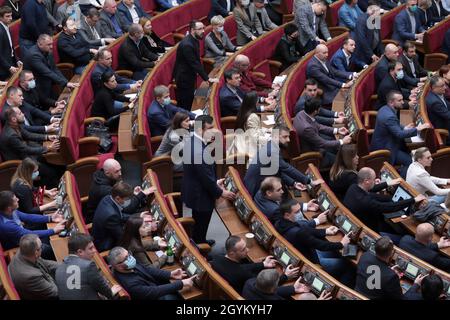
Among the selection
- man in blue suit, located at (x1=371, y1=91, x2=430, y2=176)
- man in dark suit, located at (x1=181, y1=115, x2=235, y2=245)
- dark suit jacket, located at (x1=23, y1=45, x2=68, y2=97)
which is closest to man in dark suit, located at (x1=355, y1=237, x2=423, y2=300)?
man in dark suit, located at (x1=181, y1=115, x2=235, y2=245)

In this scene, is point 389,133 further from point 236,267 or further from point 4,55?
point 4,55

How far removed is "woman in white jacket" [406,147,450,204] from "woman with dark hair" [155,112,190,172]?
4.93 feet

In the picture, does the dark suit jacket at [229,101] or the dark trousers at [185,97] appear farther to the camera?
the dark trousers at [185,97]

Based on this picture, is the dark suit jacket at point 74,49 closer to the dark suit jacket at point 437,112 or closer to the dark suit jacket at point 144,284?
the dark suit jacket at point 437,112

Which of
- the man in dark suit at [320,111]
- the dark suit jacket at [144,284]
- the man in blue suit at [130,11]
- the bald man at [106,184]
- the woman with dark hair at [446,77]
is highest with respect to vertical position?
the man in blue suit at [130,11]

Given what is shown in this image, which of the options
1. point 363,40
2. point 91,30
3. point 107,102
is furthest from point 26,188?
point 363,40

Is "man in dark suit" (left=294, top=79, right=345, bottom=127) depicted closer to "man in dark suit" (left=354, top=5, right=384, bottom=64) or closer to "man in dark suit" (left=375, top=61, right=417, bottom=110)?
"man in dark suit" (left=375, top=61, right=417, bottom=110)

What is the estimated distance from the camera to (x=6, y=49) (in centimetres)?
776

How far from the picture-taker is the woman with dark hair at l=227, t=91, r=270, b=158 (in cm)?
651

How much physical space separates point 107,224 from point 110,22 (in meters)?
3.56

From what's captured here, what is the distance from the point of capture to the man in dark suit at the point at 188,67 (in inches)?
299

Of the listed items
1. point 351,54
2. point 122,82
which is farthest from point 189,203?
point 351,54

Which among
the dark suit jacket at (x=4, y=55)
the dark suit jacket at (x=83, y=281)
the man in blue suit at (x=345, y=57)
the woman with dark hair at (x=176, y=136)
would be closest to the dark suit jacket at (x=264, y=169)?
the woman with dark hair at (x=176, y=136)

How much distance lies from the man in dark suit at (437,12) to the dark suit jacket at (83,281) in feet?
19.8
